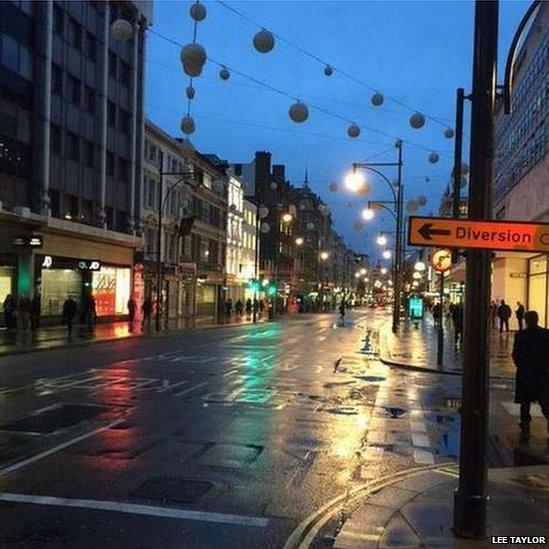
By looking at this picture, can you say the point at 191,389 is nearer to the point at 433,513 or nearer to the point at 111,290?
the point at 433,513

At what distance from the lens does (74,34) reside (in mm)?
41969

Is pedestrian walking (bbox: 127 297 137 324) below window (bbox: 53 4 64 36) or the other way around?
below

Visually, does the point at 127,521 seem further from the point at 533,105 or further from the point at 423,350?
the point at 533,105

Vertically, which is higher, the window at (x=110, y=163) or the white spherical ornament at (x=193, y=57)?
the window at (x=110, y=163)

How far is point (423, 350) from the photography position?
29766 millimetres

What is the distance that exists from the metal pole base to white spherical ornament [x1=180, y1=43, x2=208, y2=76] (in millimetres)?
8828

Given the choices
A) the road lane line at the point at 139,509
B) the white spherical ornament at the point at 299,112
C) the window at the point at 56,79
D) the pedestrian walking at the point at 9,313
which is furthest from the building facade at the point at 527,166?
the window at the point at 56,79

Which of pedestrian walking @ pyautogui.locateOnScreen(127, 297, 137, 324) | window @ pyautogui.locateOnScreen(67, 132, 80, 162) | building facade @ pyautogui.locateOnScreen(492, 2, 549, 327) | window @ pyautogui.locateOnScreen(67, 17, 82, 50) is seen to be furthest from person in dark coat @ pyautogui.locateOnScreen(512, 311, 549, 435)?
pedestrian walking @ pyautogui.locateOnScreen(127, 297, 137, 324)

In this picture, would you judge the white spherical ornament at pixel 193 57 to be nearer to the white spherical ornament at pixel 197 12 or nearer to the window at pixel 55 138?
the white spherical ornament at pixel 197 12

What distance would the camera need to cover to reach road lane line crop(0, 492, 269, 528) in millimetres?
6898

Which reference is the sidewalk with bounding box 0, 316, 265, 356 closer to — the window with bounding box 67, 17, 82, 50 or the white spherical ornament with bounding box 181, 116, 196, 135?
the white spherical ornament with bounding box 181, 116, 196, 135

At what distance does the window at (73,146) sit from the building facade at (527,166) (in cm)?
2247

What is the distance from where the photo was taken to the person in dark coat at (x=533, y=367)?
11.3m

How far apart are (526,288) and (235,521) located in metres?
39.7
